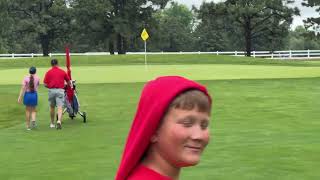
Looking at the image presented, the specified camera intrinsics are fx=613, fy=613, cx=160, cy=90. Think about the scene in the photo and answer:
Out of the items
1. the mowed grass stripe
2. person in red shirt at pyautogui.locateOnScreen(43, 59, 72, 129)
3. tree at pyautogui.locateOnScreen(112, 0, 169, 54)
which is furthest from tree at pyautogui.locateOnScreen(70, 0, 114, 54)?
person in red shirt at pyautogui.locateOnScreen(43, 59, 72, 129)

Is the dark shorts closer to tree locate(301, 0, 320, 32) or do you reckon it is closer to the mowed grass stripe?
the mowed grass stripe

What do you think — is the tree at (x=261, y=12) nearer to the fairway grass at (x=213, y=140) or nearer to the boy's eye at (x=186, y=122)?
the fairway grass at (x=213, y=140)

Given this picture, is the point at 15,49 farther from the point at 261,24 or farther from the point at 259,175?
the point at 259,175

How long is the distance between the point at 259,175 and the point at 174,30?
10961 cm

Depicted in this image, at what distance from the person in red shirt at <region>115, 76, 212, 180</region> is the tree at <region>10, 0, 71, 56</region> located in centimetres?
8592

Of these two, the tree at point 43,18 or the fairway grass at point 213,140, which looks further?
the tree at point 43,18

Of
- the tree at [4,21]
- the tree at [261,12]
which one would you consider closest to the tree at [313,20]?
the tree at [261,12]

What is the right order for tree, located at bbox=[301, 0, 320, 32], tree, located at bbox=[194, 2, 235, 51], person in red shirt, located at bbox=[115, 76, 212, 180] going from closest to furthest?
person in red shirt, located at bbox=[115, 76, 212, 180]
tree, located at bbox=[301, 0, 320, 32]
tree, located at bbox=[194, 2, 235, 51]

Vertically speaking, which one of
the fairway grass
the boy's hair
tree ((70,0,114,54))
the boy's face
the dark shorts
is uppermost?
tree ((70,0,114,54))

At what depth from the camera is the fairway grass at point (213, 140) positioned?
869 cm

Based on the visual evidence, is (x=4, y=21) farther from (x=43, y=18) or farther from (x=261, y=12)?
(x=261, y=12)

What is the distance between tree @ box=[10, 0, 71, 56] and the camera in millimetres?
86875

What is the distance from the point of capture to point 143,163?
2.38 m

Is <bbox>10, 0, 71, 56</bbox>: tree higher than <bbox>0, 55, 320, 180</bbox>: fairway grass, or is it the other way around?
<bbox>10, 0, 71, 56</bbox>: tree
